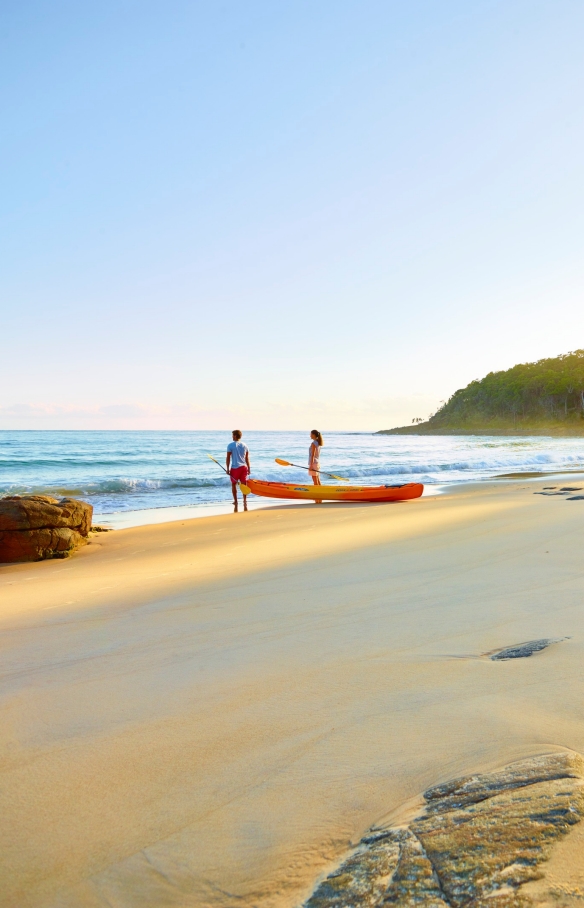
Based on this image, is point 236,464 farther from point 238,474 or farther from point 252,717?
point 252,717

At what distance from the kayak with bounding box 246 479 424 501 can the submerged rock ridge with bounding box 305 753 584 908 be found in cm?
1341

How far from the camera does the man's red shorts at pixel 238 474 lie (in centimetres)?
1496

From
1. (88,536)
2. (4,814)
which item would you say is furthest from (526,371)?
(4,814)

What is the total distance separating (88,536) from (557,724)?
8901 millimetres

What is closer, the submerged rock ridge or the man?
the submerged rock ridge

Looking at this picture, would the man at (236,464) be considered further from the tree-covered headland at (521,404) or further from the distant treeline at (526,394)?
the distant treeline at (526,394)

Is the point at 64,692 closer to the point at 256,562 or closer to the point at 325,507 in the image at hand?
the point at 256,562

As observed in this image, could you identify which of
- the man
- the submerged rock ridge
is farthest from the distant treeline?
the submerged rock ridge

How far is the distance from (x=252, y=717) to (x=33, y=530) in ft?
22.3

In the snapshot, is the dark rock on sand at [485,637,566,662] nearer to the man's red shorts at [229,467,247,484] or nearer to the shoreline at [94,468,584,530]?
the shoreline at [94,468,584,530]

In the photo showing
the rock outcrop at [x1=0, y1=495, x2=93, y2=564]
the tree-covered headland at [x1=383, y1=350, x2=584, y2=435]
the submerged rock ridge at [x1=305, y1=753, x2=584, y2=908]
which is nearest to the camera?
the submerged rock ridge at [x1=305, y1=753, x2=584, y2=908]

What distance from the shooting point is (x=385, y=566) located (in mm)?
5695

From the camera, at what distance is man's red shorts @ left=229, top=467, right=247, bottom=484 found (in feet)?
49.1

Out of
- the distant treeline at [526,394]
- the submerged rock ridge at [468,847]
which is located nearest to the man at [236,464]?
the submerged rock ridge at [468,847]
